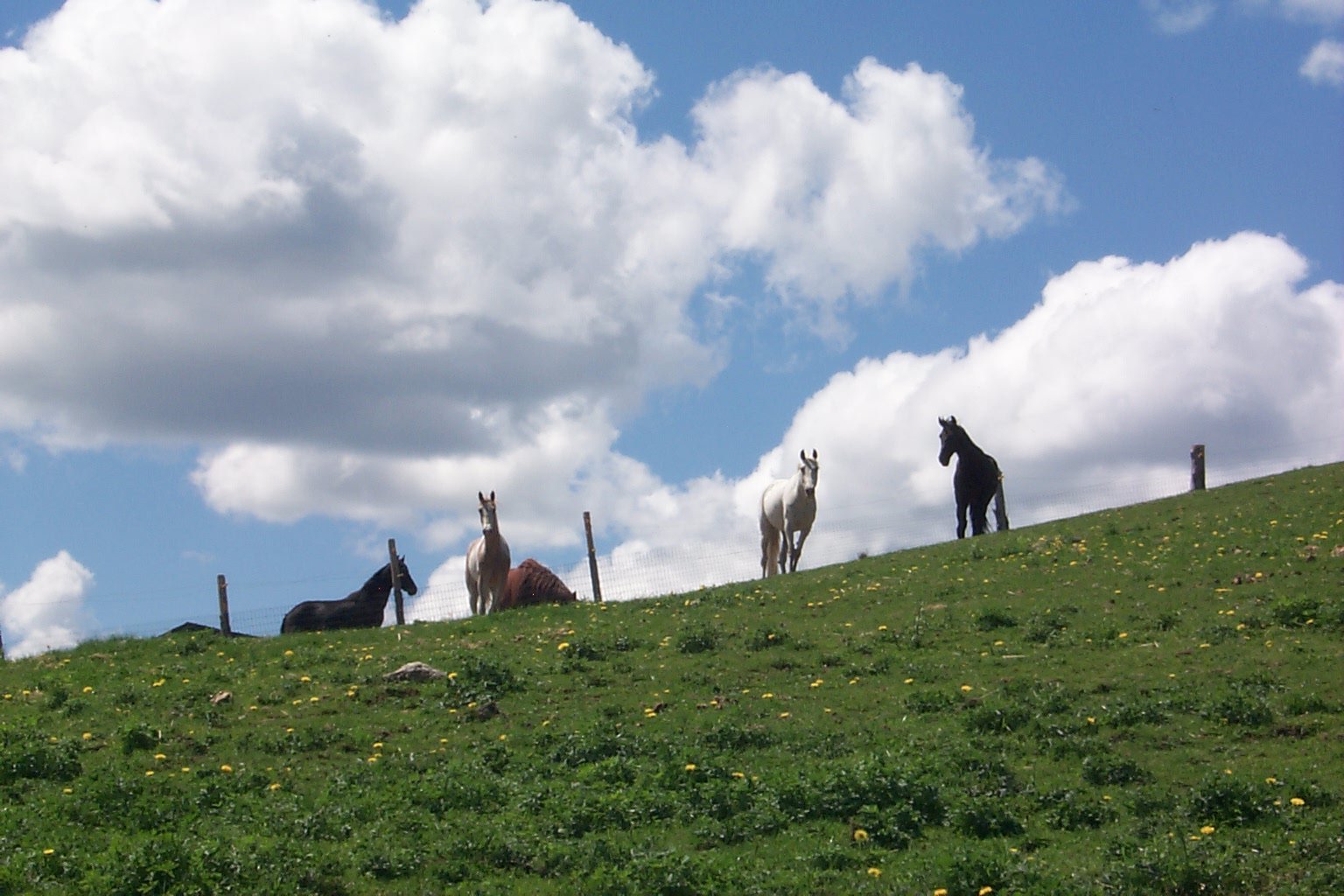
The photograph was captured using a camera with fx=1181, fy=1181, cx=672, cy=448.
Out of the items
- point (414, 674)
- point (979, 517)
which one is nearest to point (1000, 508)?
point (979, 517)

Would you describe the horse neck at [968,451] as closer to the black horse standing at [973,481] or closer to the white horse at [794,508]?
the black horse standing at [973,481]

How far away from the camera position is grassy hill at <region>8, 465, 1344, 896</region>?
861 centimetres

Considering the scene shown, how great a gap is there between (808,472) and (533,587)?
22.1 ft

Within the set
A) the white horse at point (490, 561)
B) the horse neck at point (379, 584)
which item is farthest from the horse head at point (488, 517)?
the horse neck at point (379, 584)

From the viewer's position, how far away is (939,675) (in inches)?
527

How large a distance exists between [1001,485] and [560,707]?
59.5 feet

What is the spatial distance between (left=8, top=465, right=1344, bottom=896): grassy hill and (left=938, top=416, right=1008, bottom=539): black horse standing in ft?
33.1

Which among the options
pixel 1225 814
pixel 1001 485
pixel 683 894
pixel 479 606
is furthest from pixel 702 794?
pixel 1001 485

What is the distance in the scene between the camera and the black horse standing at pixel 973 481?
1118 inches

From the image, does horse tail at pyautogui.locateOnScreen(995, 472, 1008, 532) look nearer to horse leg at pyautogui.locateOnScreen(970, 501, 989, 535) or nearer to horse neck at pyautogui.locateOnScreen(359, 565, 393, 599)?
horse leg at pyautogui.locateOnScreen(970, 501, 989, 535)

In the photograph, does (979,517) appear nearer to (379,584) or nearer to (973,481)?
(973,481)

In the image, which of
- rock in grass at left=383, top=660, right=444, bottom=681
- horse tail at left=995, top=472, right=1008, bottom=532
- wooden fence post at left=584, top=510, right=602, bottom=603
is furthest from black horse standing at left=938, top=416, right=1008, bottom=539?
rock in grass at left=383, top=660, right=444, bottom=681

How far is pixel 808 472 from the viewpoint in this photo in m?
26.7

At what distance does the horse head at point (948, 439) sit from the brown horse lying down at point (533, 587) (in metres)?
9.87
